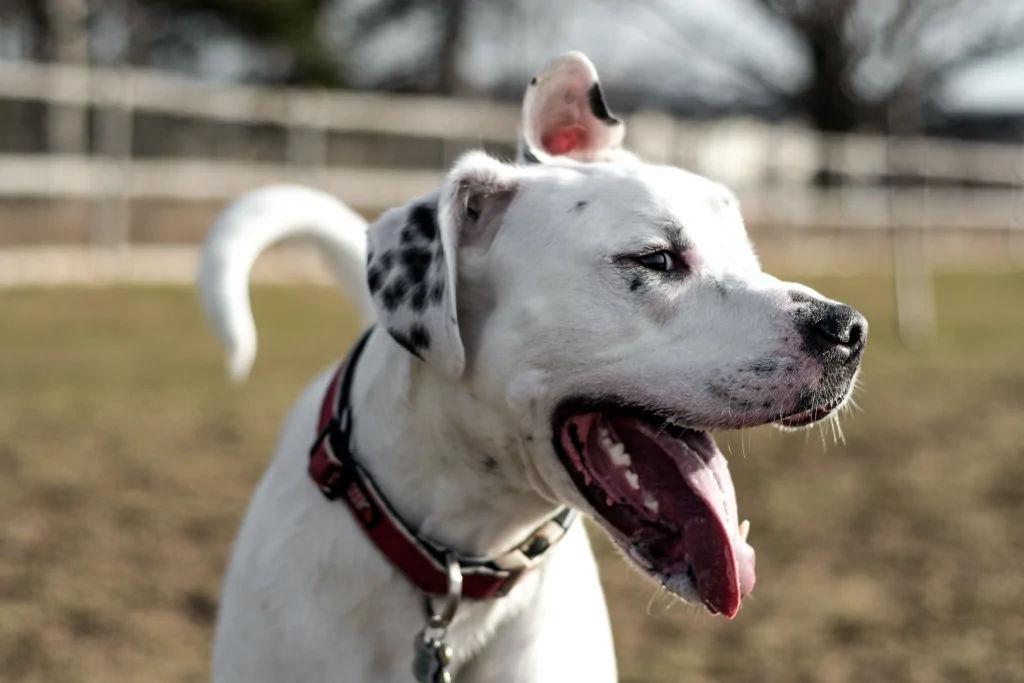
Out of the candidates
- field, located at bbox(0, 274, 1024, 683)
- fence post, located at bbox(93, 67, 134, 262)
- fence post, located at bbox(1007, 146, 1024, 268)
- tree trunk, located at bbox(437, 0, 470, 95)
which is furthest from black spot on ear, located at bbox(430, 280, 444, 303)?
tree trunk, located at bbox(437, 0, 470, 95)

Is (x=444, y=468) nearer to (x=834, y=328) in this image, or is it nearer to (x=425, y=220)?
(x=425, y=220)

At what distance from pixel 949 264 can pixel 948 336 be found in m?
9.05

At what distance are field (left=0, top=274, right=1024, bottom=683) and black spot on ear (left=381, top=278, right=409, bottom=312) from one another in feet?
2.58

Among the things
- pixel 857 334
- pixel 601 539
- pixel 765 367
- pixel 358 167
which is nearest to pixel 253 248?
pixel 765 367

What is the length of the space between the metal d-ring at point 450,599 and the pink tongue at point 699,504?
1.27 feet

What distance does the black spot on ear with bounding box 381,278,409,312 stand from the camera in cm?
225

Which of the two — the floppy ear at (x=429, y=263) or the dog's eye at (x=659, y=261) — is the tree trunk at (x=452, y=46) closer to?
the floppy ear at (x=429, y=263)

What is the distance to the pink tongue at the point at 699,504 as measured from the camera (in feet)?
7.19

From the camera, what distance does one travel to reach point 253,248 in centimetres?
297

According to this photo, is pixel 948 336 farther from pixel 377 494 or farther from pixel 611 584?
pixel 377 494

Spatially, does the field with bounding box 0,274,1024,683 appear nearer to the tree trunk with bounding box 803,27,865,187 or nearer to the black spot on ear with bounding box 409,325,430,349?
the black spot on ear with bounding box 409,325,430,349

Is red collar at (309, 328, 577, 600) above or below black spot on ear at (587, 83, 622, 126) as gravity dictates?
below

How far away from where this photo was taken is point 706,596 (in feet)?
7.17

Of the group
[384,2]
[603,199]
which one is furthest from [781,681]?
[384,2]
